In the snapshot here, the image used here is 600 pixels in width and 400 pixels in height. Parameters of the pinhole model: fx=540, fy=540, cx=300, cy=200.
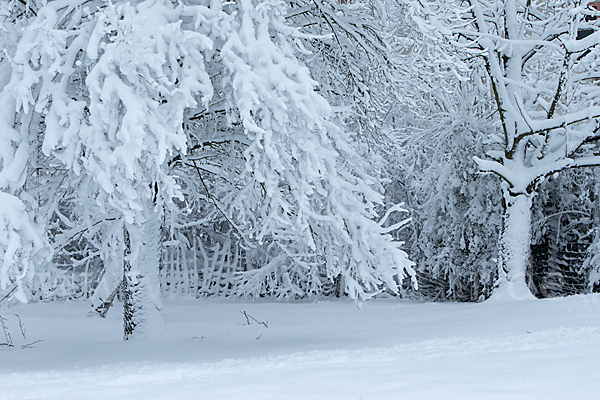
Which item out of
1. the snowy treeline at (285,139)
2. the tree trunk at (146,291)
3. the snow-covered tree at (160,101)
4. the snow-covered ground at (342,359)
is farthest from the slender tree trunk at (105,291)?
the snow-covered tree at (160,101)

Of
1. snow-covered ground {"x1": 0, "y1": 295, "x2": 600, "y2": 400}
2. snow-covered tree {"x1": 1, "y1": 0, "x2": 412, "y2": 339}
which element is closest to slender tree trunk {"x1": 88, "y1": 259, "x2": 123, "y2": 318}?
snow-covered ground {"x1": 0, "y1": 295, "x2": 600, "y2": 400}

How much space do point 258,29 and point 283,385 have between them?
3.32 meters

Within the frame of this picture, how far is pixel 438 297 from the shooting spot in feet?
45.4

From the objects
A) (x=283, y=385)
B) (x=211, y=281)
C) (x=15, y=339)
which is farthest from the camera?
(x=211, y=281)

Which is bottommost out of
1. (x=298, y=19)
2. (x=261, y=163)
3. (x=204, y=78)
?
(x=261, y=163)

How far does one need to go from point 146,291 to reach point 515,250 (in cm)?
660

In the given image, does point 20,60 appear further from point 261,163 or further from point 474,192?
point 474,192

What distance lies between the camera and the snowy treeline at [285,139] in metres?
4.64

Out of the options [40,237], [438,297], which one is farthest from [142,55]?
[438,297]

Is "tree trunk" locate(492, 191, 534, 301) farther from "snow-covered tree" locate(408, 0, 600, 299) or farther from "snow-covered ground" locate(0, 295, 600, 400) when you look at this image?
"snow-covered ground" locate(0, 295, 600, 400)

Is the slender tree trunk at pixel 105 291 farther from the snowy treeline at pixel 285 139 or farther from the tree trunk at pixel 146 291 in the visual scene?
the tree trunk at pixel 146 291

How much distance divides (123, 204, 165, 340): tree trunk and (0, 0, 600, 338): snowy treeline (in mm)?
27

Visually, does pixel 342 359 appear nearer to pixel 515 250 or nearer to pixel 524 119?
pixel 515 250

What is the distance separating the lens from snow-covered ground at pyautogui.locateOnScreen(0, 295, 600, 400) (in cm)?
307
